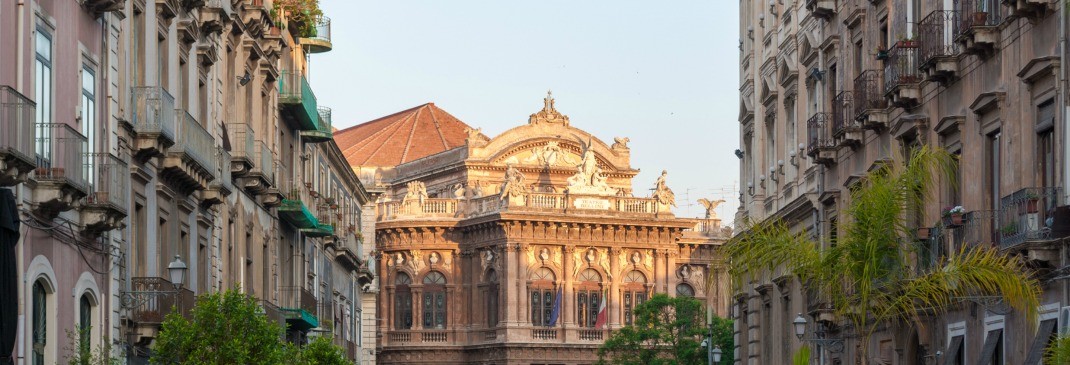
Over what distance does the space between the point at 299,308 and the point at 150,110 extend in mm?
20151

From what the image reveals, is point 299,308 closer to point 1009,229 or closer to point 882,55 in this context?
point 882,55

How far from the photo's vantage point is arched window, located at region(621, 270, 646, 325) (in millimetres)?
110375

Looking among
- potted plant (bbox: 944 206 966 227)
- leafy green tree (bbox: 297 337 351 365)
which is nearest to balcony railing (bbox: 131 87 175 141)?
leafy green tree (bbox: 297 337 351 365)

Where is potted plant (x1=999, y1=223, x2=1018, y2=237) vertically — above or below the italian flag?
below

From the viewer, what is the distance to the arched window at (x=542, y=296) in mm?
108312

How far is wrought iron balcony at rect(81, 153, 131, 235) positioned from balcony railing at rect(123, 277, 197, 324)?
2.61 m

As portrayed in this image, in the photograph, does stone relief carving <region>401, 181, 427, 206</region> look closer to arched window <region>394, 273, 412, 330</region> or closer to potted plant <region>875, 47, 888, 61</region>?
arched window <region>394, 273, 412, 330</region>

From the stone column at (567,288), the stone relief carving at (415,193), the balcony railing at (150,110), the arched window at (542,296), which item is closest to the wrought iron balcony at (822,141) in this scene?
the balcony railing at (150,110)

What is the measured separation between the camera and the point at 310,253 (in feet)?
197

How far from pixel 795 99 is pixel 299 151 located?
14580 millimetres

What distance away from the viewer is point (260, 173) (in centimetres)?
4609

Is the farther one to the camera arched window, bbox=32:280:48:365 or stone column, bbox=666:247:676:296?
stone column, bbox=666:247:676:296

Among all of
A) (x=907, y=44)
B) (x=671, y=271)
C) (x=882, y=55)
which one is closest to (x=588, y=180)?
(x=671, y=271)

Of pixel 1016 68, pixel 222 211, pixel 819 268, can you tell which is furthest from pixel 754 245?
pixel 222 211
